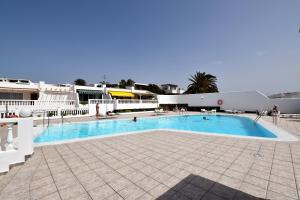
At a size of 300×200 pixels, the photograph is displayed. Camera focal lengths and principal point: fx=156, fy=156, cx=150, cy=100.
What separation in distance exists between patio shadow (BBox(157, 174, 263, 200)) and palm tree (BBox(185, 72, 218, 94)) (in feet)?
120

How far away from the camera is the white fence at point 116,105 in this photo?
2202 cm

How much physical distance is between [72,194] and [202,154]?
14.4ft

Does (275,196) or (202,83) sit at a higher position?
(202,83)

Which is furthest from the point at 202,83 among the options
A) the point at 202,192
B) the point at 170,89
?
the point at 170,89

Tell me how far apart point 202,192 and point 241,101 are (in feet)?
90.0

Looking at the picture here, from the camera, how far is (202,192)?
3.30m

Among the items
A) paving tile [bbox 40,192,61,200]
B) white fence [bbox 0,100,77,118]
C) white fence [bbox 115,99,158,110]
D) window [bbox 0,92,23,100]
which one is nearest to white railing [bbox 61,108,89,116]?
white fence [bbox 0,100,77,118]

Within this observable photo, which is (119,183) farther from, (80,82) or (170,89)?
(80,82)

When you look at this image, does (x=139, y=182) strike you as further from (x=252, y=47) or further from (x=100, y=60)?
(x=100, y=60)

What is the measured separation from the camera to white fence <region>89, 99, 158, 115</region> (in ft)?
72.3

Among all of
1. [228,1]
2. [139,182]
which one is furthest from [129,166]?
[228,1]

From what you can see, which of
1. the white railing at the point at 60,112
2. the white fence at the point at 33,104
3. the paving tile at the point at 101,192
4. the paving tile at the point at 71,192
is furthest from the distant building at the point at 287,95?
the white fence at the point at 33,104

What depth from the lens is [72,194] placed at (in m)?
3.20

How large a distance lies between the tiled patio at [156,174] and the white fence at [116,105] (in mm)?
15960
